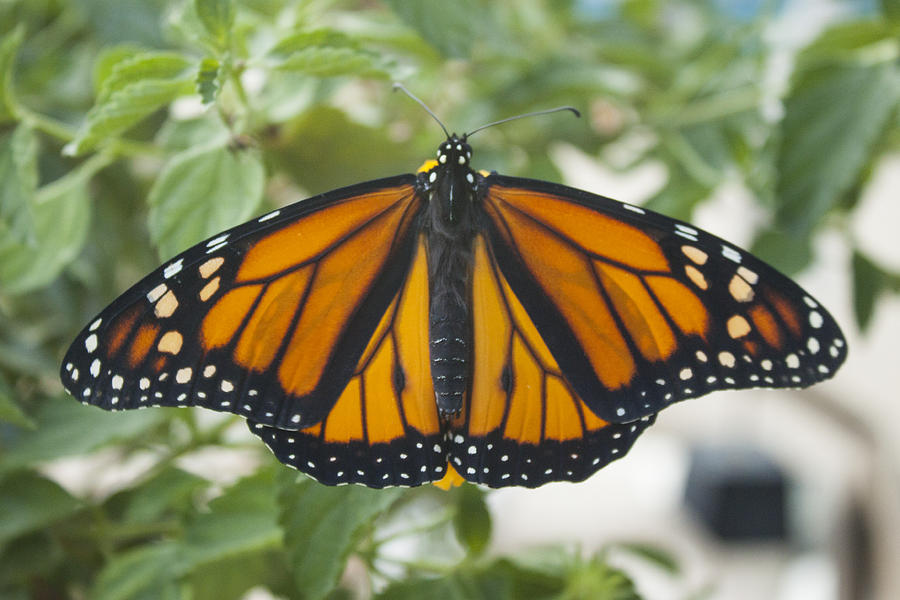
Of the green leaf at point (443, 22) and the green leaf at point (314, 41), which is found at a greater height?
the green leaf at point (443, 22)

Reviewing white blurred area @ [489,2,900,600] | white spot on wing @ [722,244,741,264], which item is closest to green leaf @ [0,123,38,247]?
white spot on wing @ [722,244,741,264]

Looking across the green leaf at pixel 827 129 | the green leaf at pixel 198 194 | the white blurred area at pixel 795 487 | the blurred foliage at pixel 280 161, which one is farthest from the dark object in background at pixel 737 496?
the green leaf at pixel 198 194

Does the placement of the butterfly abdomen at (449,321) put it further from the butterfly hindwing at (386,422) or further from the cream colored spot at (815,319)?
the cream colored spot at (815,319)

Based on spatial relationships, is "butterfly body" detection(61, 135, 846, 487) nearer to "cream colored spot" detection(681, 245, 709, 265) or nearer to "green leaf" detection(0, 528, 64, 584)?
"cream colored spot" detection(681, 245, 709, 265)

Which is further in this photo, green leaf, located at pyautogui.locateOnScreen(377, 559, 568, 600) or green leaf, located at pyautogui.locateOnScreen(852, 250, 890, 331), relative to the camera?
green leaf, located at pyautogui.locateOnScreen(852, 250, 890, 331)

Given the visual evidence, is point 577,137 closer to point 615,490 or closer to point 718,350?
point 718,350

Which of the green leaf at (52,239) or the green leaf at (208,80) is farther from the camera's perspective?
the green leaf at (52,239)

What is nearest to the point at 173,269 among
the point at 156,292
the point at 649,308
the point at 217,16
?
the point at 156,292
